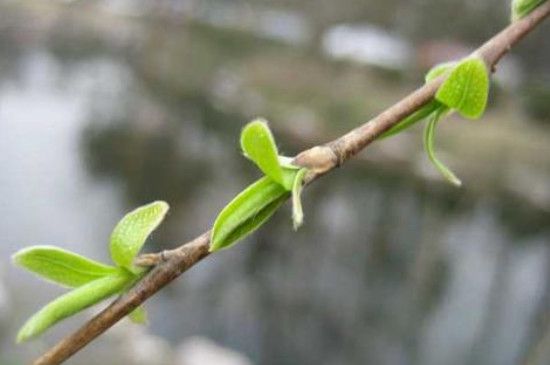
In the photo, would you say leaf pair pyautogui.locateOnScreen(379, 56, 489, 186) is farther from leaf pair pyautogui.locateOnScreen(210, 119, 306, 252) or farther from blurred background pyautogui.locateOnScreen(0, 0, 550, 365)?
blurred background pyautogui.locateOnScreen(0, 0, 550, 365)

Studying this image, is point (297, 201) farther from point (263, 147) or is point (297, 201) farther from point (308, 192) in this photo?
point (308, 192)

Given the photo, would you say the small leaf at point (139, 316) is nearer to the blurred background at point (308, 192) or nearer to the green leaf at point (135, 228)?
the green leaf at point (135, 228)

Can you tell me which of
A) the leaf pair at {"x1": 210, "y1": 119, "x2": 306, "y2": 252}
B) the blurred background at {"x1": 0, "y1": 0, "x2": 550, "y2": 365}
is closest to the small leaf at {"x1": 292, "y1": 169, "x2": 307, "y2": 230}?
the leaf pair at {"x1": 210, "y1": 119, "x2": 306, "y2": 252}

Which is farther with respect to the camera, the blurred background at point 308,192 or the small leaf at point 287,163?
the blurred background at point 308,192

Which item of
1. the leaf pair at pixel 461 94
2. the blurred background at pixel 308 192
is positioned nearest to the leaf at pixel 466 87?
the leaf pair at pixel 461 94

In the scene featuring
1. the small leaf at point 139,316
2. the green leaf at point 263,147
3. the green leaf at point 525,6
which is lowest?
the small leaf at point 139,316

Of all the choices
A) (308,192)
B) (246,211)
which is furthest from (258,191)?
(308,192)

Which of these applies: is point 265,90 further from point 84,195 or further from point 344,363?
point 344,363
